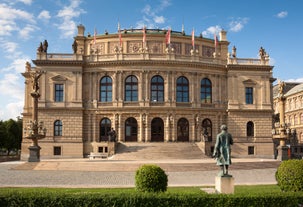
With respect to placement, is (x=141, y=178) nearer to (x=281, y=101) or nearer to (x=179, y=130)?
(x=281, y=101)

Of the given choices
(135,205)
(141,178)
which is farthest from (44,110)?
(135,205)

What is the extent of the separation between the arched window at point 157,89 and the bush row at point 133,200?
38495mm

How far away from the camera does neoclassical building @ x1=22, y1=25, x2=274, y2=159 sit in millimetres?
51375

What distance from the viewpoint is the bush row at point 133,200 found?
1326 cm

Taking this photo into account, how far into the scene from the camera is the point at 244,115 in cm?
5419

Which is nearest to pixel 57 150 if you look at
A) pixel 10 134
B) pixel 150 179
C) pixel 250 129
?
pixel 10 134

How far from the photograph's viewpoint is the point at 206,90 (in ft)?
177

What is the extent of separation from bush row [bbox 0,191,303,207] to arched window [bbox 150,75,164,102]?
38495mm

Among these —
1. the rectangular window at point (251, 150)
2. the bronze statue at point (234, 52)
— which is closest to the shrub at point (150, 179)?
the rectangular window at point (251, 150)

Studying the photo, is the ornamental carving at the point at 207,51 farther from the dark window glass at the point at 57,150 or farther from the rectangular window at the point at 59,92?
the dark window glass at the point at 57,150

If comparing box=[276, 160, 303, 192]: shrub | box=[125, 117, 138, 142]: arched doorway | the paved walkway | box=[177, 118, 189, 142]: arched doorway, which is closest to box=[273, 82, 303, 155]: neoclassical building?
box=[177, 118, 189, 142]: arched doorway

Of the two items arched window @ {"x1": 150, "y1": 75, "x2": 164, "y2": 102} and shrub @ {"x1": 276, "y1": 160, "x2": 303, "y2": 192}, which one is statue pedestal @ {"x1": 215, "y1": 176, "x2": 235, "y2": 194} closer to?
shrub @ {"x1": 276, "y1": 160, "x2": 303, "y2": 192}

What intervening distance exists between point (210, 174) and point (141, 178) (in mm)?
13921

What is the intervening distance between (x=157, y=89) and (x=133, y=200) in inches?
1541
